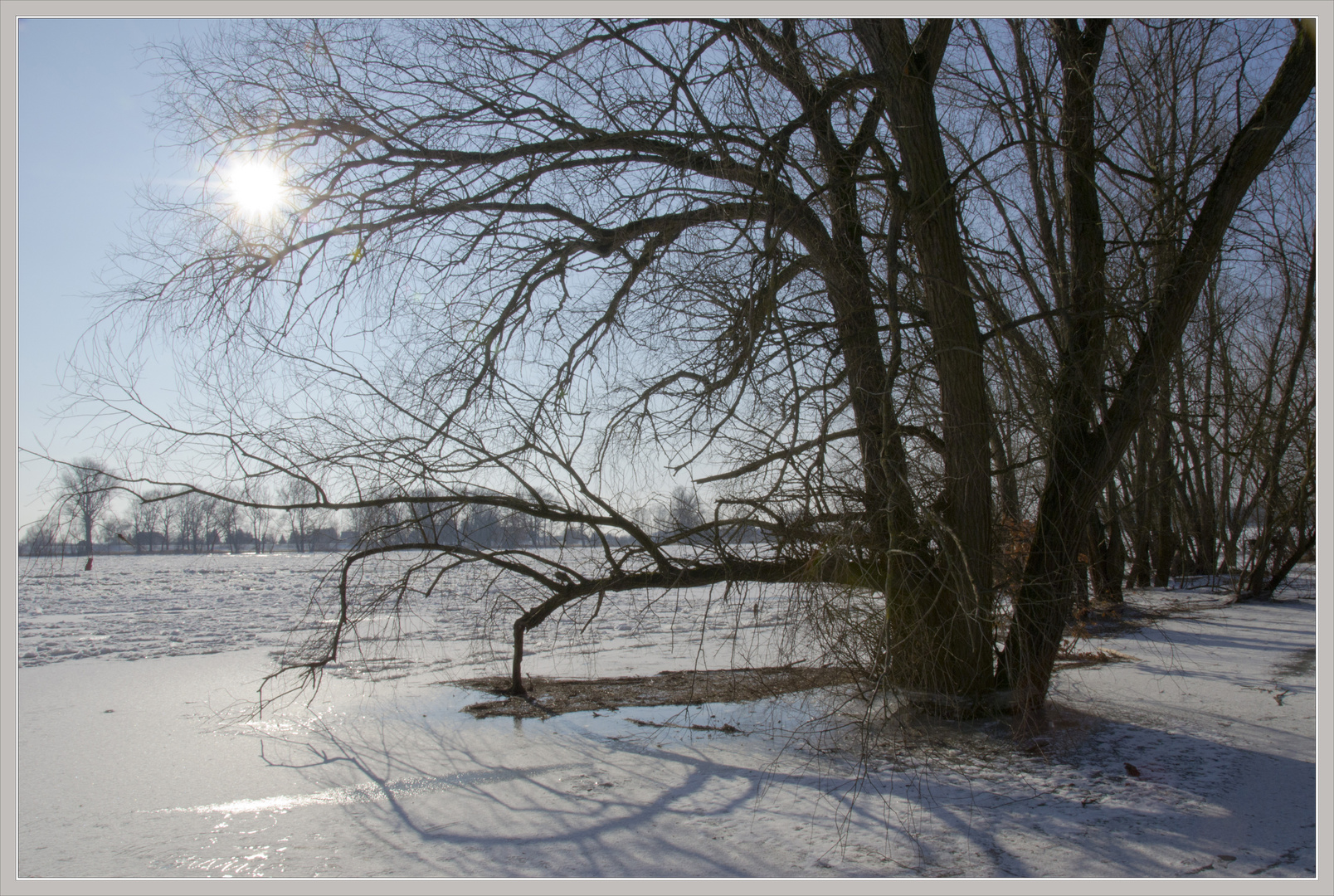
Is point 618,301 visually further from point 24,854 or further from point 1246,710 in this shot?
point 1246,710

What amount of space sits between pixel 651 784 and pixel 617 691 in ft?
9.86

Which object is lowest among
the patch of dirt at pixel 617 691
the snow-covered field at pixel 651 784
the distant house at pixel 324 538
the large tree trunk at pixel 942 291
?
the snow-covered field at pixel 651 784

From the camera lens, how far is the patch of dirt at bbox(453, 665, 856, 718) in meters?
7.22

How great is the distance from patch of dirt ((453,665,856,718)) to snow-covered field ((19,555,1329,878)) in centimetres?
24

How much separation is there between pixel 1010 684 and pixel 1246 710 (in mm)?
2284

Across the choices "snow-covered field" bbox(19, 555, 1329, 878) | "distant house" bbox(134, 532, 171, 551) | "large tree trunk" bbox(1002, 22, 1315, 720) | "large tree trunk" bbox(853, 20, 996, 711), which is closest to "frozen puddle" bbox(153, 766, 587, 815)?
"snow-covered field" bbox(19, 555, 1329, 878)

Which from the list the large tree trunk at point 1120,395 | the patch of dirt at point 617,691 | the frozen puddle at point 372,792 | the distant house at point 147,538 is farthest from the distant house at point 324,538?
the large tree trunk at point 1120,395

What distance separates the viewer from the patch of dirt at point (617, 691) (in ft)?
23.7

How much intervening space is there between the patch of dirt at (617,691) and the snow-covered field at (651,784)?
237 millimetres

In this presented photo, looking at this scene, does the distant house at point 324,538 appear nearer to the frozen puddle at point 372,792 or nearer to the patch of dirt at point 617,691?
the patch of dirt at point 617,691

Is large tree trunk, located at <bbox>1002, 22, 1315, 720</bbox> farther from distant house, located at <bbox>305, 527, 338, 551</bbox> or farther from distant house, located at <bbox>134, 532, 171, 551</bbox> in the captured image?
distant house, located at <bbox>134, 532, 171, 551</bbox>

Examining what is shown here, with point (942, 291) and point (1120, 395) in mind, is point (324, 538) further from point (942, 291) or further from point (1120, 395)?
point (1120, 395)

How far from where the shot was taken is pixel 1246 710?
6.92m

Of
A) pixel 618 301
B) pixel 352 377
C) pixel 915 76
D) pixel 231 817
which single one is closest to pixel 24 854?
pixel 231 817
